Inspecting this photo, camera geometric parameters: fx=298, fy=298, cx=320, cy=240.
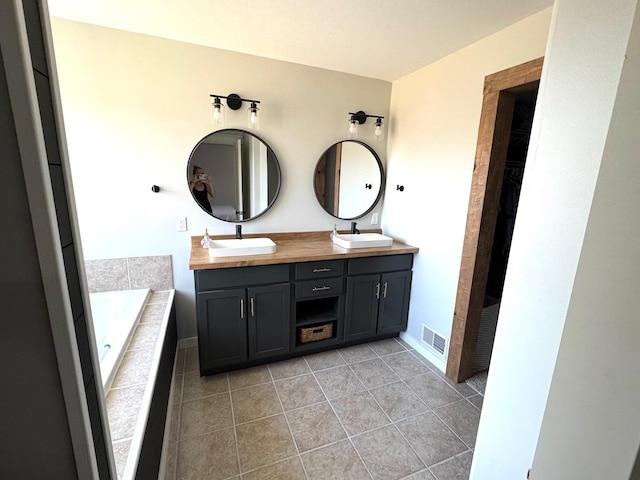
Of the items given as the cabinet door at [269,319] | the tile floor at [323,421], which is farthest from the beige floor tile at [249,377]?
the cabinet door at [269,319]

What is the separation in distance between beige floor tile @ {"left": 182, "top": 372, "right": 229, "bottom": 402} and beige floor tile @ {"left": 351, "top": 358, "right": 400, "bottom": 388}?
99 centimetres

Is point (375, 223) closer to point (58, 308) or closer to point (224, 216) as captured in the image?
point (224, 216)

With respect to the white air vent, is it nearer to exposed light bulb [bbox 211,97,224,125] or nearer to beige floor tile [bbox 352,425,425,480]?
beige floor tile [bbox 352,425,425,480]

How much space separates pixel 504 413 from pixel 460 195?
1485 millimetres

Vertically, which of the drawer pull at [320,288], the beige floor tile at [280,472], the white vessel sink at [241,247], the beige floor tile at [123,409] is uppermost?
the white vessel sink at [241,247]

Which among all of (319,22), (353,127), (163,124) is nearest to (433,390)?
(353,127)

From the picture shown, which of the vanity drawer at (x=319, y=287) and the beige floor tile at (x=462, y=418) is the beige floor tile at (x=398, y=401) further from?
the vanity drawer at (x=319, y=287)

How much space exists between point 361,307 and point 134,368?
65.3 inches

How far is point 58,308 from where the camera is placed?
519mm

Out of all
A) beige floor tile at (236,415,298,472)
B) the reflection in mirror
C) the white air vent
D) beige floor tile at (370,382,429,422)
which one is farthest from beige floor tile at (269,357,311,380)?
the reflection in mirror

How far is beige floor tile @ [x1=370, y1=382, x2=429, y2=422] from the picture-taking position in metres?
1.94

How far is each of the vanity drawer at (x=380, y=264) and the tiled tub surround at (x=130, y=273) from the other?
1.49 metres

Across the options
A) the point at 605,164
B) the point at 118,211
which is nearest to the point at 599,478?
the point at 605,164

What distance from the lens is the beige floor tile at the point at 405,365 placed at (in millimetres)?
2346
